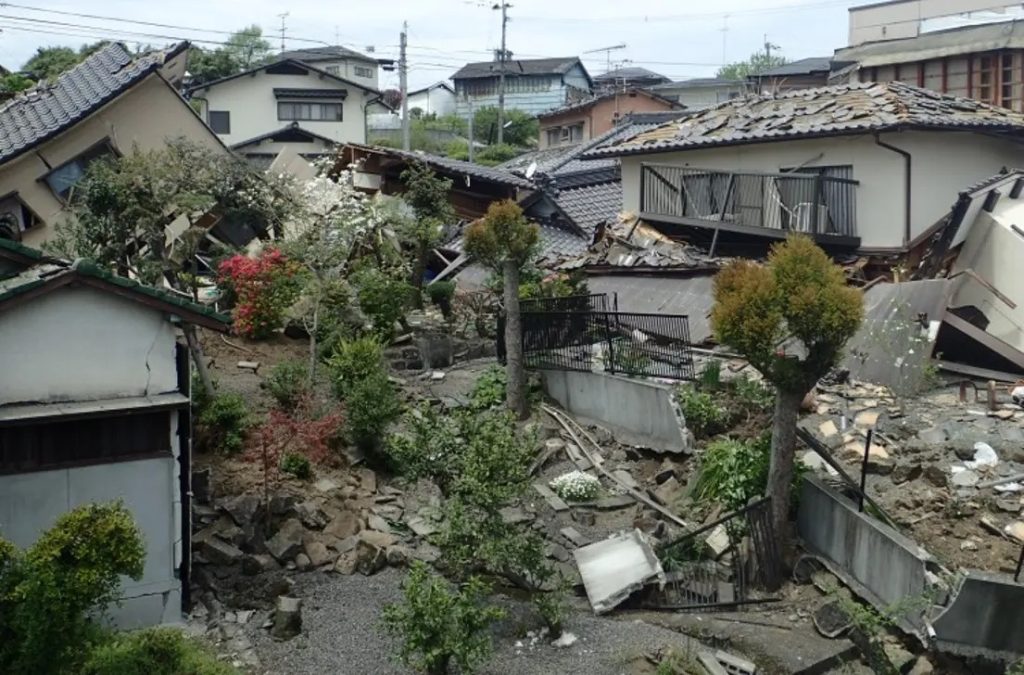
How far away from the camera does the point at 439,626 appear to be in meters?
9.48

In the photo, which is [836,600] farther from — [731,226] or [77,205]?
[77,205]

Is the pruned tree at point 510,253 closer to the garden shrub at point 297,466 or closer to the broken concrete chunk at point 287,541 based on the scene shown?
the garden shrub at point 297,466

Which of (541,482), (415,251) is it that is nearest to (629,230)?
(415,251)

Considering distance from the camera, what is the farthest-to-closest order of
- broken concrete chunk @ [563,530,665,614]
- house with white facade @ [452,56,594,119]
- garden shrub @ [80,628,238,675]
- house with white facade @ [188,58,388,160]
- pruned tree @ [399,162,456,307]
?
house with white facade @ [452,56,594,119], house with white facade @ [188,58,388,160], pruned tree @ [399,162,456,307], broken concrete chunk @ [563,530,665,614], garden shrub @ [80,628,238,675]

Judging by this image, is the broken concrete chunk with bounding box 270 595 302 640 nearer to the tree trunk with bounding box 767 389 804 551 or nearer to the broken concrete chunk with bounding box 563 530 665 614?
the broken concrete chunk with bounding box 563 530 665 614

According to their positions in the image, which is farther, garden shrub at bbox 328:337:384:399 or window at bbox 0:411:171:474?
garden shrub at bbox 328:337:384:399

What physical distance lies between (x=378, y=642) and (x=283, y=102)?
3900 centimetres

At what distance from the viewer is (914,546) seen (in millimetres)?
10961

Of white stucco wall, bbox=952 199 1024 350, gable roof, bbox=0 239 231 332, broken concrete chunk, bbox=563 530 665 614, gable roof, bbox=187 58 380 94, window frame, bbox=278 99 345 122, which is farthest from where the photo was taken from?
window frame, bbox=278 99 345 122

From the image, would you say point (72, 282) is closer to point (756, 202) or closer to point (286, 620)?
point (286, 620)

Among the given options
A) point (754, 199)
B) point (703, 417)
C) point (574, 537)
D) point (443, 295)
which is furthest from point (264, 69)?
point (574, 537)

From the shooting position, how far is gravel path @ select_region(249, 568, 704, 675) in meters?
10.2

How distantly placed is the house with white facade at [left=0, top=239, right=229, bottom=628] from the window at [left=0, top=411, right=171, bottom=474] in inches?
0.4

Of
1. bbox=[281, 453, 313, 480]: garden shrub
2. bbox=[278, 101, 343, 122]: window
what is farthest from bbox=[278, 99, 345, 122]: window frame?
bbox=[281, 453, 313, 480]: garden shrub
